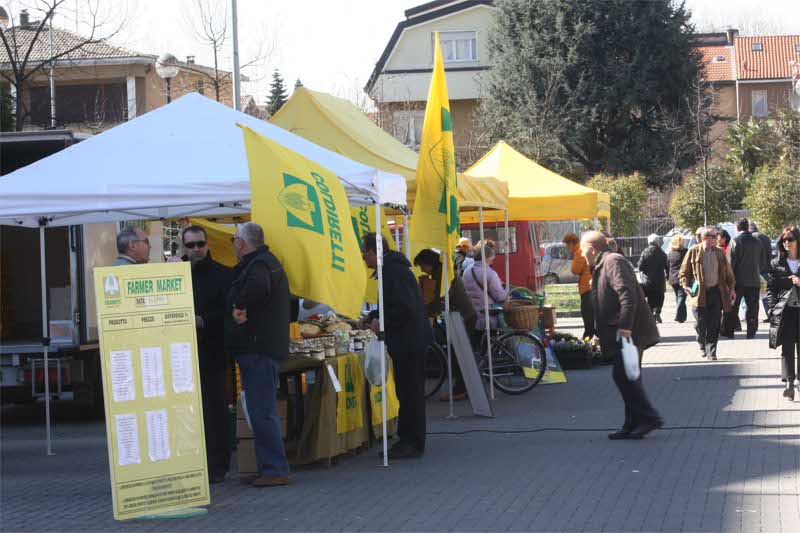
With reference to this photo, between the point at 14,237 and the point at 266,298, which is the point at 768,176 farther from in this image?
the point at 266,298

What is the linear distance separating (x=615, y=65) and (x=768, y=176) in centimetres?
1106

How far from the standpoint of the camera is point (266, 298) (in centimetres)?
838

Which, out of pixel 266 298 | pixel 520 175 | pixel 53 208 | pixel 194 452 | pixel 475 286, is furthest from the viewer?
pixel 520 175

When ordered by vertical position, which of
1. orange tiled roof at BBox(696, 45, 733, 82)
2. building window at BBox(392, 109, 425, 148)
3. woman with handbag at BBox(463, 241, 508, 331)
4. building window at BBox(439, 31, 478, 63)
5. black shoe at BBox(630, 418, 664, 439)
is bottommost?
black shoe at BBox(630, 418, 664, 439)

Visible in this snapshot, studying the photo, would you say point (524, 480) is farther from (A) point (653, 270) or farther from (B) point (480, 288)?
(A) point (653, 270)

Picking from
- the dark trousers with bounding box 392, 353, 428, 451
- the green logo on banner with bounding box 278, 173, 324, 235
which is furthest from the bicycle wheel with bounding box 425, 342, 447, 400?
the green logo on banner with bounding box 278, 173, 324, 235

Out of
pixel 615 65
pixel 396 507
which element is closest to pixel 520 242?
pixel 396 507

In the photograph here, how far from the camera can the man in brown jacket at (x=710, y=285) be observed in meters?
16.2

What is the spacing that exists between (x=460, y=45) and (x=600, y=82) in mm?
11816

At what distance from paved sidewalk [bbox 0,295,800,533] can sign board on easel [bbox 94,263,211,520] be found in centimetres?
23

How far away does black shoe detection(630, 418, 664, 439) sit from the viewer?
33.6 feet

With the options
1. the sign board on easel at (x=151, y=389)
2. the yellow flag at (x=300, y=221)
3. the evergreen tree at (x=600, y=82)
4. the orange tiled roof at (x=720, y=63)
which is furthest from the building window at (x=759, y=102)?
the sign board on easel at (x=151, y=389)

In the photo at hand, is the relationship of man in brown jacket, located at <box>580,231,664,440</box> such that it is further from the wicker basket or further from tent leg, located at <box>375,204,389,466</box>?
the wicker basket

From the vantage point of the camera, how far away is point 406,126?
151 ft
